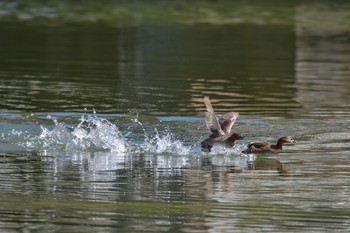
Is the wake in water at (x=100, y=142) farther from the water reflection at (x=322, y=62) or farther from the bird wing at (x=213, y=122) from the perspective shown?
the water reflection at (x=322, y=62)

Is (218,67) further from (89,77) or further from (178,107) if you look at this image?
(178,107)

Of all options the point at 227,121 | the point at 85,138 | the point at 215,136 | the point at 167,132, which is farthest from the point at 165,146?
the point at 167,132

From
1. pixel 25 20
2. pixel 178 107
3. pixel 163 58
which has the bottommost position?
pixel 178 107

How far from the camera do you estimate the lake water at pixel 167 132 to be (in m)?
11.6

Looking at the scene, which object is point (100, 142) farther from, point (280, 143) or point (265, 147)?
point (280, 143)

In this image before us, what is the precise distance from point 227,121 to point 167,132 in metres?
1.13

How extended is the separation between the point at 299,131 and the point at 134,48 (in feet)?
45.2

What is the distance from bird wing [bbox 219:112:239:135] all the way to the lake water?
41cm

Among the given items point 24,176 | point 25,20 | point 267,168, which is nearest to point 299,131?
point 267,168

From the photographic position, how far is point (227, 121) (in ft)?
53.1

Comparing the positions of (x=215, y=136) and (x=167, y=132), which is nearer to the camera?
(x=215, y=136)

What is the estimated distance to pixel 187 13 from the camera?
1695 inches

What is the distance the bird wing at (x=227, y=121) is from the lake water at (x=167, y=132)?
413 mm

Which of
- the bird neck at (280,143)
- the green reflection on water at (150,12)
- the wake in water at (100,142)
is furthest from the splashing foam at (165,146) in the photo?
the green reflection on water at (150,12)
